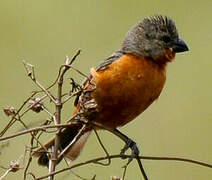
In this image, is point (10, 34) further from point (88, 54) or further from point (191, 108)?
point (191, 108)

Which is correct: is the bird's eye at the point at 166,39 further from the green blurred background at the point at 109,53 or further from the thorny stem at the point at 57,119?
the thorny stem at the point at 57,119

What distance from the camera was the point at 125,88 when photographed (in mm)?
3584

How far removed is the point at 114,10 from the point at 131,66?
2.43 meters

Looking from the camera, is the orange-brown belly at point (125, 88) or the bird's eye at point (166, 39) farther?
the bird's eye at point (166, 39)

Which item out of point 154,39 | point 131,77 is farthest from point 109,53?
point 131,77

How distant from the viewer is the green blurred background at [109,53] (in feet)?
15.8

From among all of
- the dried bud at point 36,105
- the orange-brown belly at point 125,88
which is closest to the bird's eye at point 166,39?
the orange-brown belly at point 125,88

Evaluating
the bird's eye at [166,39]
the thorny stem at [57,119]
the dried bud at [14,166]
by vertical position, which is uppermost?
the bird's eye at [166,39]

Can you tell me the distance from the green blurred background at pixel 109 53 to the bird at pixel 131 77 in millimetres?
618

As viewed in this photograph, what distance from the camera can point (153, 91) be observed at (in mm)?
3736

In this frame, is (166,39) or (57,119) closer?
(57,119)

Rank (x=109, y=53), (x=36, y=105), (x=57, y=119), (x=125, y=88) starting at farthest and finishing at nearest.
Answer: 1. (x=109, y=53)
2. (x=125, y=88)
3. (x=36, y=105)
4. (x=57, y=119)

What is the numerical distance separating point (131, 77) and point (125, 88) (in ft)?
0.33

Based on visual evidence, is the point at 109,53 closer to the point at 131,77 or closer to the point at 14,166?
the point at 131,77
